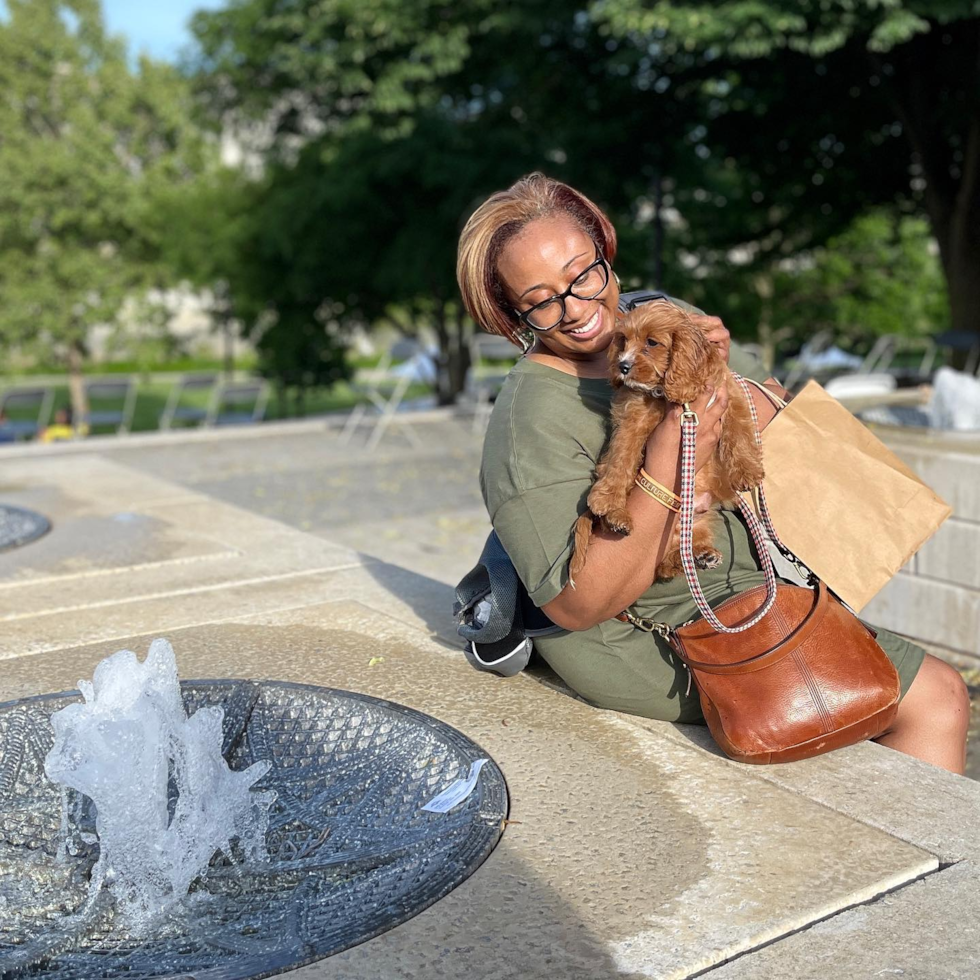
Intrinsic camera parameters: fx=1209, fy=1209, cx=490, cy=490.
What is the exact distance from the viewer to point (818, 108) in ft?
50.9

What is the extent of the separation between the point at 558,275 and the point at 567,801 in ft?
3.97

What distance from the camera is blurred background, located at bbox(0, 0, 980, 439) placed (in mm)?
14180

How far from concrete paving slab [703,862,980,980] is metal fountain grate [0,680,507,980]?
61 centimetres

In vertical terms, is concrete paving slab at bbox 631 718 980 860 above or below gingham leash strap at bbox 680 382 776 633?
below

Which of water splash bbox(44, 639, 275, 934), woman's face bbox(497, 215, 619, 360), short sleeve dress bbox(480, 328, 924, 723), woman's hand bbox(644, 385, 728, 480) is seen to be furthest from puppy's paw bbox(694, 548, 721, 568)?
water splash bbox(44, 639, 275, 934)

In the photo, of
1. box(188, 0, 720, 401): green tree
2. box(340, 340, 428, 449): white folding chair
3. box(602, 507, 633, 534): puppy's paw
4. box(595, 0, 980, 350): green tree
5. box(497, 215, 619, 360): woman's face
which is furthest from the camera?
box(188, 0, 720, 401): green tree

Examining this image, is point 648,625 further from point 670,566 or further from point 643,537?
point 643,537

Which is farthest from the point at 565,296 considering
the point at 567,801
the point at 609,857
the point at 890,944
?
the point at 890,944

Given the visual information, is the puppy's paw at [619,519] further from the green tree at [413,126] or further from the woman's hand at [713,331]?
the green tree at [413,126]

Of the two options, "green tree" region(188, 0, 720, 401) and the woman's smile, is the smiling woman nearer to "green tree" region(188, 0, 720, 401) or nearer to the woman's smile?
the woman's smile

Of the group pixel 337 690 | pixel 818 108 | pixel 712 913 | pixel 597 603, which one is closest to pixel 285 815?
pixel 337 690

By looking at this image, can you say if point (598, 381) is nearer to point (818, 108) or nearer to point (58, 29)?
point (818, 108)

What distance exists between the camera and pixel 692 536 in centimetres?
280

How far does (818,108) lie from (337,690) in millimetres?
14232
